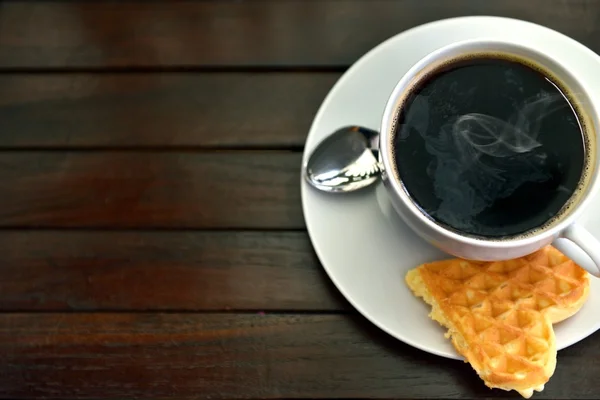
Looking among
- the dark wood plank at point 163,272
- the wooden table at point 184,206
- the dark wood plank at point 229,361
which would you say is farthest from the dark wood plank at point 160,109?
the dark wood plank at point 229,361

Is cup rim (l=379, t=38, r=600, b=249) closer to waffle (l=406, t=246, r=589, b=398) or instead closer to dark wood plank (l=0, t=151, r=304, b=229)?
waffle (l=406, t=246, r=589, b=398)

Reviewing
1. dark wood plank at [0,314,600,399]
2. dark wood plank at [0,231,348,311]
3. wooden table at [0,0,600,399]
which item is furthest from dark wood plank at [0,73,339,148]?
dark wood plank at [0,314,600,399]

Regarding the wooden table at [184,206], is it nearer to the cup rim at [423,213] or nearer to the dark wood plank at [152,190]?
the dark wood plank at [152,190]

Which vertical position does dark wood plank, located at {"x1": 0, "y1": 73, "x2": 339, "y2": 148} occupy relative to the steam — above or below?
below

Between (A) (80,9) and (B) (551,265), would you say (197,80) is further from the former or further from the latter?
(B) (551,265)

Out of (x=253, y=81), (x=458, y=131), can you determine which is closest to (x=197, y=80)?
(x=253, y=81)
